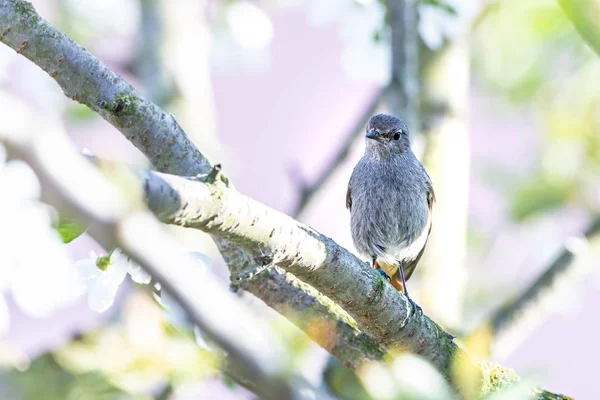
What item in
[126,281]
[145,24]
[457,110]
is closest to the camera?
[126,281]

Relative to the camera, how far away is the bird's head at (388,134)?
4.77m

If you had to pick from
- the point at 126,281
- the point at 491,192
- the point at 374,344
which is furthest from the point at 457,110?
the point at 126,281

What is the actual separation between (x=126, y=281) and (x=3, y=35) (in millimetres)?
1022

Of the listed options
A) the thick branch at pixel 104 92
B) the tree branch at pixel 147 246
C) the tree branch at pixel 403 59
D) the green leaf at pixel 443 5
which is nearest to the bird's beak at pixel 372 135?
the tree branch at pixel 403 59

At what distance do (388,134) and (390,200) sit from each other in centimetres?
44

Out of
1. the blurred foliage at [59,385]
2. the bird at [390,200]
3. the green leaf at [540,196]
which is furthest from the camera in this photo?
the green leaf at [540,196]

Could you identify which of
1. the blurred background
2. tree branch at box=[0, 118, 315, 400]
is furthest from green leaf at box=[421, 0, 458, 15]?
tree branch at box=[0, 118, 315, 400]

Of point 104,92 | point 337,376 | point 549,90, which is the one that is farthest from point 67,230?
point 549,90

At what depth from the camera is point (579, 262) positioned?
487 centimetres

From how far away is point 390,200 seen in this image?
4.71 meters

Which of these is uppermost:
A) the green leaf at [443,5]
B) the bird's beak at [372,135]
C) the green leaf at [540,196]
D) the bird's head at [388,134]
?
the green leaf at [540,196]

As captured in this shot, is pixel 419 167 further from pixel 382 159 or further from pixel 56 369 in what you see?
pixel 56 369

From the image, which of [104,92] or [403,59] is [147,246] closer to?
[104,92]

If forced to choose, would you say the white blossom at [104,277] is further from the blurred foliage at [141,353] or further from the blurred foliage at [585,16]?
the blurred foliage at [585,16]
